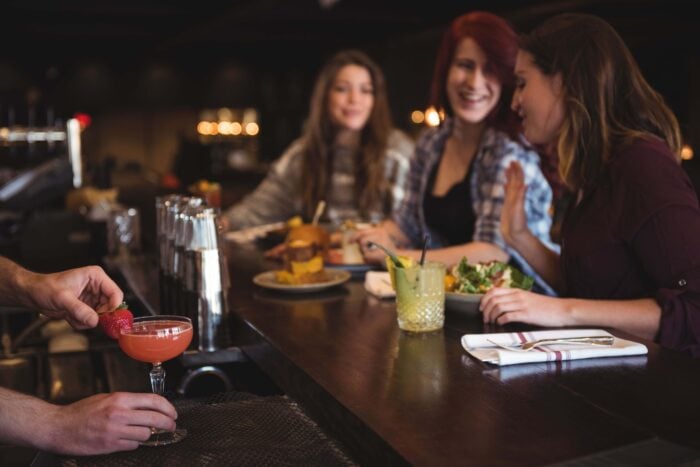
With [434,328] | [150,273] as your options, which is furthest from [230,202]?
[434,328]

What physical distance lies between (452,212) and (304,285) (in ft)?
2.97

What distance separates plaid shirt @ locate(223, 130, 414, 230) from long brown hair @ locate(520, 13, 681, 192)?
6.22ft

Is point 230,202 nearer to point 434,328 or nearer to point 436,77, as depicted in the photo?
point 436,77

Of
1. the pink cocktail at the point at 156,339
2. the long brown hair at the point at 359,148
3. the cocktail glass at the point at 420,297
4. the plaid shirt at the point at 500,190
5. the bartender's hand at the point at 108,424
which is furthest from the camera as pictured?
the long brown hair at the point at 359,148

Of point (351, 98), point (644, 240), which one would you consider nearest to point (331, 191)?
point (351, 98)

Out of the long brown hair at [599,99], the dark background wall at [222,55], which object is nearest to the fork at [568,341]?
the long brown hair at [599,99]

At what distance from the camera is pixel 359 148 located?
14.6 feet

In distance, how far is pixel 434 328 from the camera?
208 centimetres

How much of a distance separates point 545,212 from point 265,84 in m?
11.6

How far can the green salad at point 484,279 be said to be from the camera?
2297mm

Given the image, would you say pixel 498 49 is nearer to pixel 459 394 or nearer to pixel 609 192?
pixel 609 192

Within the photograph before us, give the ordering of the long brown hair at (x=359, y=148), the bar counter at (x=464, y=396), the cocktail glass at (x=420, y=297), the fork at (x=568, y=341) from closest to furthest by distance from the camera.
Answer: the bar counter at (x=464, y=396)
the fork at (x=568, y=341)
the cocktail glass at (x=420, y=297)
the long brown hair at (x=359, y=148)

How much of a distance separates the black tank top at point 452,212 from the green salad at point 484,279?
34.3 inches

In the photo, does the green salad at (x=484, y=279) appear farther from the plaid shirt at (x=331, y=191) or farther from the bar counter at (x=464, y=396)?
the plaid shirt at (x=331, y=191)
